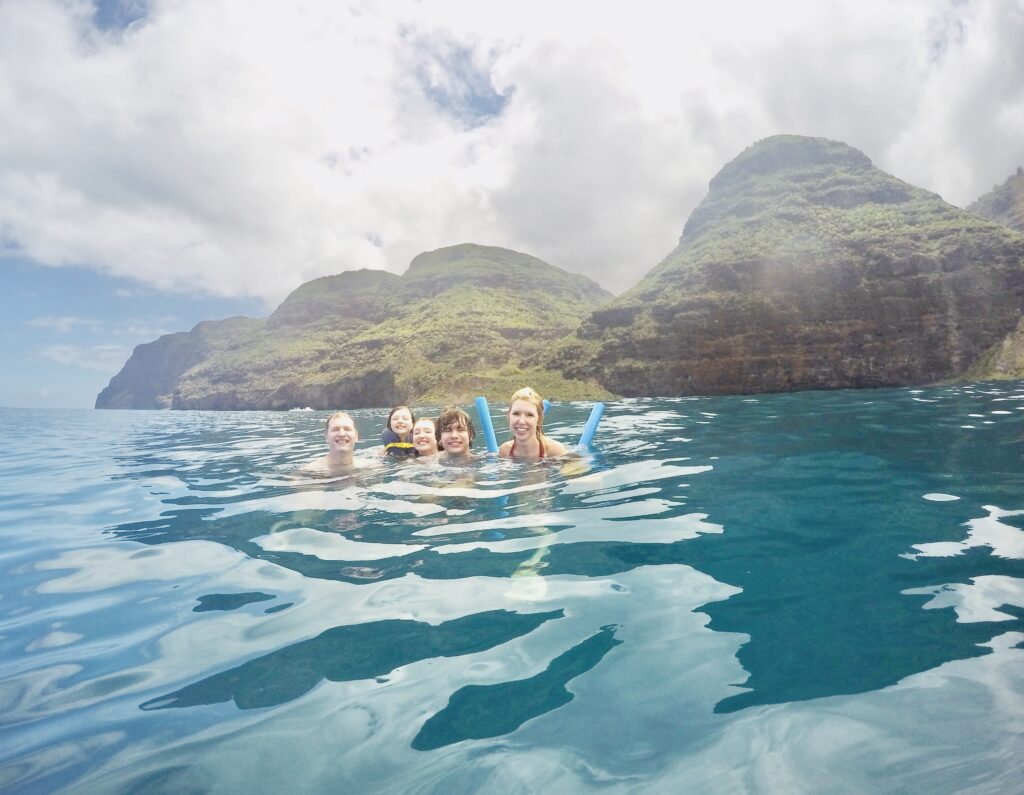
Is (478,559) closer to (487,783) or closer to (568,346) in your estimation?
(487,783)

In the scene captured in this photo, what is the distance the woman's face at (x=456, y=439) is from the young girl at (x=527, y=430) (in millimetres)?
720

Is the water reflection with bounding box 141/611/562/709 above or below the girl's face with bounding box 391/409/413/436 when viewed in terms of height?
below

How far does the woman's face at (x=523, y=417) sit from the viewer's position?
872 cm

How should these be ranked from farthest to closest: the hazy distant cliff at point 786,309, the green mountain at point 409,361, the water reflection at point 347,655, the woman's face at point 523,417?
the green mountain at point 409,361, the hazy distant cliff at point 786,309, the woman's face at point 523,417, the water reflection at point 347,655

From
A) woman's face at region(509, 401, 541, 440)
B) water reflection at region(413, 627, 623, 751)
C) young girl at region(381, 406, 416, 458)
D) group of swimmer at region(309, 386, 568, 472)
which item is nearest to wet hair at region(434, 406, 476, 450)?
group of swimmer at region(309, 386, 568, 472)

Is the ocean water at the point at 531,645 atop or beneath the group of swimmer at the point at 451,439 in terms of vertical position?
beneath

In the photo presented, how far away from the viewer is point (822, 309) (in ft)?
259

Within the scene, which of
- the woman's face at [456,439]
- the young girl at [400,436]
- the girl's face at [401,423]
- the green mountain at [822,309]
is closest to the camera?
the woman's face at [456,439]

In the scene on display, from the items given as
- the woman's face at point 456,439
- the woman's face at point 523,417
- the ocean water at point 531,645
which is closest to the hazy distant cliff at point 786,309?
the woman's face at point 456,439

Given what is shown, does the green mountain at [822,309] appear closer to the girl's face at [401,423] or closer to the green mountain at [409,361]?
the green mountain at [409,361]

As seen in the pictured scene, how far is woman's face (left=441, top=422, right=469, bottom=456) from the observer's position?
30.8 feet

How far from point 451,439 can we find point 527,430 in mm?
1457

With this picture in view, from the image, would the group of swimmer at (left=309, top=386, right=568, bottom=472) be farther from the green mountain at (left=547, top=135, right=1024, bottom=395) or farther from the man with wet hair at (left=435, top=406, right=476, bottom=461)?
the green mountain at (left=547, top=135, right=1024, bottom=395)

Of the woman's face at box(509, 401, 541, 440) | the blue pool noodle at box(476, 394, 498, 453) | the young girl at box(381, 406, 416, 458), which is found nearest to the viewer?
the woman's face at box(509, 401, 541, 440)
